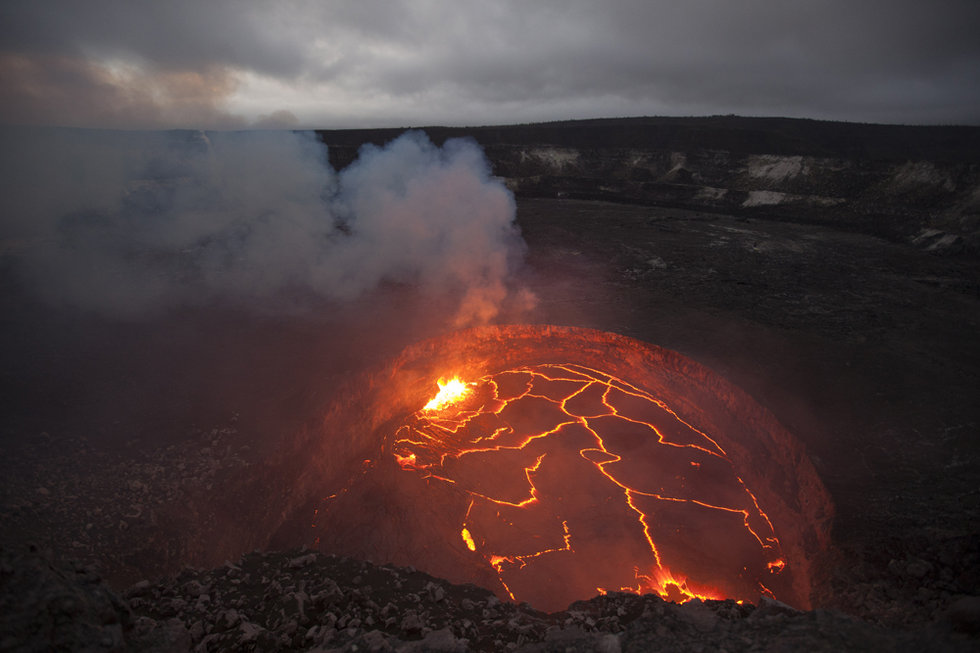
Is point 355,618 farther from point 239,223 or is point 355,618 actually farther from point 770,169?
point 770,169

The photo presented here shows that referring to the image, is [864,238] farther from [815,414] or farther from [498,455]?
[498,455]

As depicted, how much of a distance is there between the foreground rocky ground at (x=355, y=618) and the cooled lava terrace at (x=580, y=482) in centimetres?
172

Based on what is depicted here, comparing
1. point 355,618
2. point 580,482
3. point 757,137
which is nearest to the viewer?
point 355,618

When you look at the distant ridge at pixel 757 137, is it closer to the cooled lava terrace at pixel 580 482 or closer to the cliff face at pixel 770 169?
the cliff face at pixel 770 169

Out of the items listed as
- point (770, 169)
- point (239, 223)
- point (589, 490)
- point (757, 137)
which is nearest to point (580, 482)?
point (589, 490)

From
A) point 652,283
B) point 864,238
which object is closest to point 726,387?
point 652,283

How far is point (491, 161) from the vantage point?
36.4 m

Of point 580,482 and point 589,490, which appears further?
point 580,482

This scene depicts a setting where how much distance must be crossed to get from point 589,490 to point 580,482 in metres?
0.23

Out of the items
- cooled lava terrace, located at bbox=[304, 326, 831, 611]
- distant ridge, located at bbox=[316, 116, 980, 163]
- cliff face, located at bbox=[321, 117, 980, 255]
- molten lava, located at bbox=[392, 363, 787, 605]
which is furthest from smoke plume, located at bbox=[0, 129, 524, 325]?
distant ridge, located at bbox=[316, 116, 980, 163]

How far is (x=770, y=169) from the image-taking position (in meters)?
29.7

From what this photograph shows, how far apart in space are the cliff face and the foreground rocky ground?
22.6m

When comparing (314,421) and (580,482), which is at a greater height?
(314,421)

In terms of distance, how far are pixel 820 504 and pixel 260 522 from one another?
846 cm
